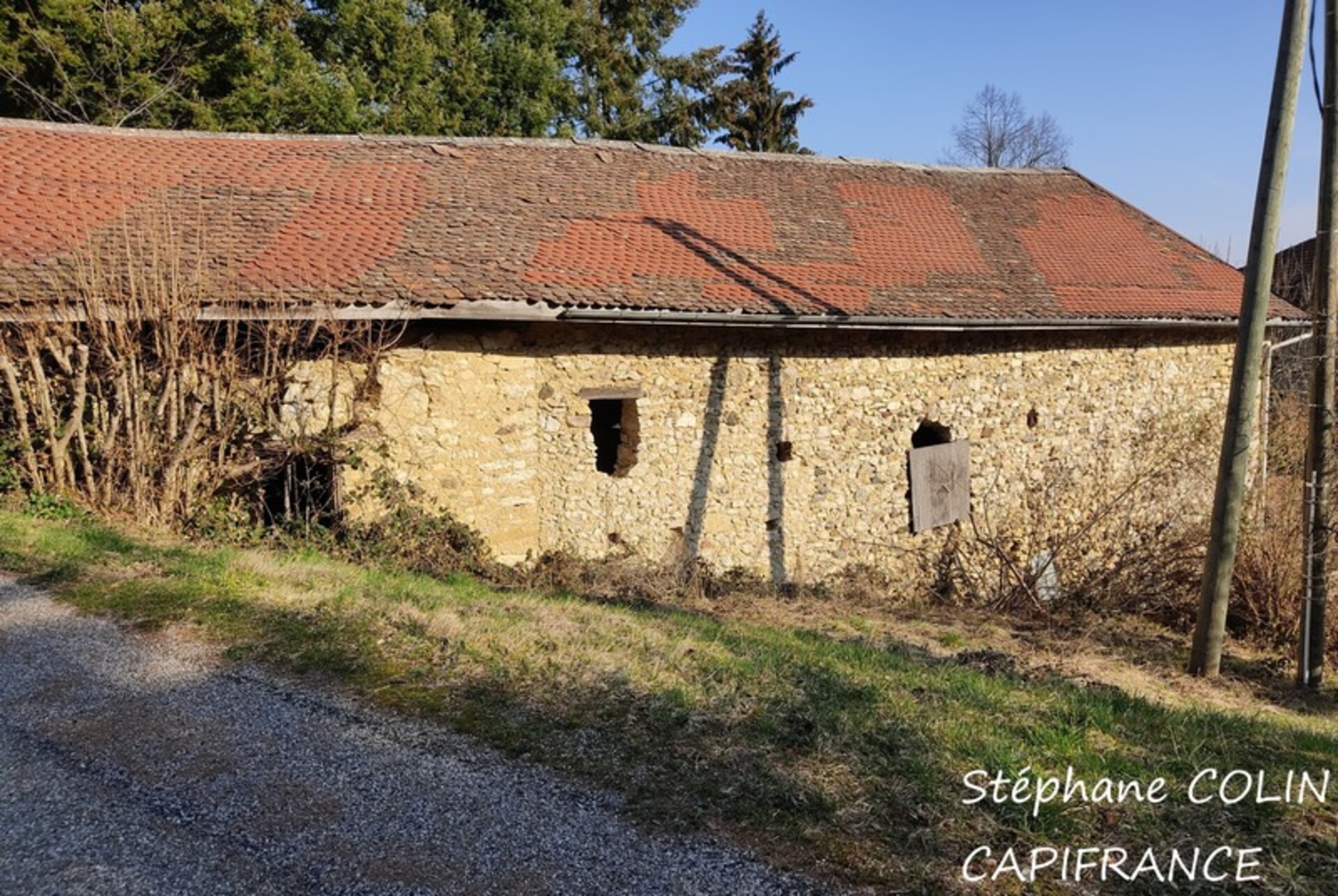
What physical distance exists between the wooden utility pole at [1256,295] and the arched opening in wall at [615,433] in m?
4.94

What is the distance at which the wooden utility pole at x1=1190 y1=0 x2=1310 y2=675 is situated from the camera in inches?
223

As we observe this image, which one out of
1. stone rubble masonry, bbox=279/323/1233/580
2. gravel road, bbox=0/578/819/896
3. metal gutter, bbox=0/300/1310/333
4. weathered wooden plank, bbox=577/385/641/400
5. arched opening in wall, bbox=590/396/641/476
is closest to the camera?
gravel road, bbox=0/578/819/896

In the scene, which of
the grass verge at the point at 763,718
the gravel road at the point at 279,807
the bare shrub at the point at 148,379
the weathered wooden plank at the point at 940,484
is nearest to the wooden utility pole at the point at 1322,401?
the grass verge at the point at 763,718

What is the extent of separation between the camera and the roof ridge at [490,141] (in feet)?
32.7

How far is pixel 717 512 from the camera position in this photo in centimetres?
883

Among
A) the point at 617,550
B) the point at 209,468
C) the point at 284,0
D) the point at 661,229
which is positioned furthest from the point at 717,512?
the point at 284,0

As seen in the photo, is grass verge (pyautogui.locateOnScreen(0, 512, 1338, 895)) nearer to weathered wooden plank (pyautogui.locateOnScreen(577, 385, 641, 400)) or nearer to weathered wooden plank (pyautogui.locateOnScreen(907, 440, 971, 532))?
weathered wooden plank (pyautogui.locateOnScreen(577, 385, 641, 400))

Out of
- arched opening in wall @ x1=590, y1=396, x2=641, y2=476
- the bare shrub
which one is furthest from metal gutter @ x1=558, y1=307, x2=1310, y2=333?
the bare shrub

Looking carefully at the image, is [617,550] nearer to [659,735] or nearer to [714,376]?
[714,376]

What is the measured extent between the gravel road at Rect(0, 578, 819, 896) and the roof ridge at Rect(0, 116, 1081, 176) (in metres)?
8.67

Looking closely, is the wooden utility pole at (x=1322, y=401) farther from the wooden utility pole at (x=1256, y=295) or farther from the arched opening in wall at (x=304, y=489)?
the arched opening in wall at (x=304, y=489)

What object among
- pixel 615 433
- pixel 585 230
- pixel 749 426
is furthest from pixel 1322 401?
pixel 585 230

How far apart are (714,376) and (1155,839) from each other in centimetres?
632

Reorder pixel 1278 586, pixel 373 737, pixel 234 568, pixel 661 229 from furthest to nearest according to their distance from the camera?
pixel 661 229 < pixel 1278 586 < pixel 234 568 < pixel 373 737
